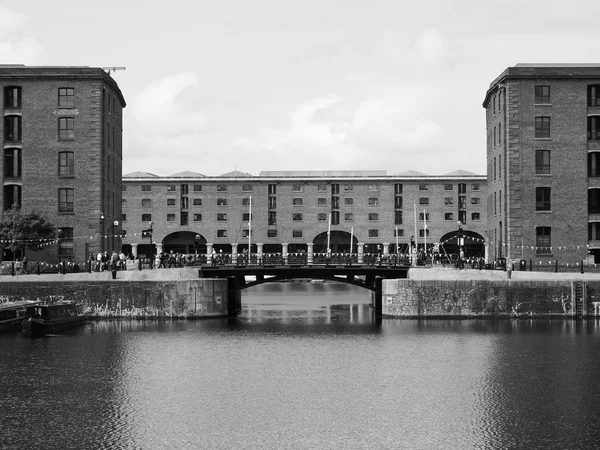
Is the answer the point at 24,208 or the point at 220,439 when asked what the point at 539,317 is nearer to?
the point at 220,439

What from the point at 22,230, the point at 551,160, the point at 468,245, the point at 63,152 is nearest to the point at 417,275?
the point at 551,160

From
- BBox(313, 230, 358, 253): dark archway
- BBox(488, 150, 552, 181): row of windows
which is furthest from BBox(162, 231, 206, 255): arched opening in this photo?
BBox(488, 150, 552, 181): row of windows

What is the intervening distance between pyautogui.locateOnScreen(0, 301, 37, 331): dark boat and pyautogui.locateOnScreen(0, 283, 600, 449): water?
8.10ft

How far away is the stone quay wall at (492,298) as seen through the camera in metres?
72.7

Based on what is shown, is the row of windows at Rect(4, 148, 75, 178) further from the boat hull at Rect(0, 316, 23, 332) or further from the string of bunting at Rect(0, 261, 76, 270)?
the boat hull at Rect(0, 316, 23, 332)

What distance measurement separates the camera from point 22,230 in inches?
3223

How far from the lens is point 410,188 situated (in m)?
147

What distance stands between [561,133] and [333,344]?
37685mm

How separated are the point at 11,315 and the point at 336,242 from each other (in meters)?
84.2

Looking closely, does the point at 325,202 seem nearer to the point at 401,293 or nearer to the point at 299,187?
the point at 299,187

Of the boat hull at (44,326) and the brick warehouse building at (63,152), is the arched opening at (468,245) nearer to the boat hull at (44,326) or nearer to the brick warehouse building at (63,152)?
the brick warehouse building at (63,152)

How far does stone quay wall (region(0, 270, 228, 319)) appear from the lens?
246ft

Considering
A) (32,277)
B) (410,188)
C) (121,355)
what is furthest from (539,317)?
(410,188)

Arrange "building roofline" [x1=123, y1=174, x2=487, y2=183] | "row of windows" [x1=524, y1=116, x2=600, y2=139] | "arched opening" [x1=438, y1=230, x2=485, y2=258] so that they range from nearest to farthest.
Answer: "row of windows" [x1=524, y1=116, x2=600, y2=139] → "arched opening" [x1=438, y1=230, x2=485, y2=258] → "building roofline" [x1=123, y1=174, x2=487, y2=183]
